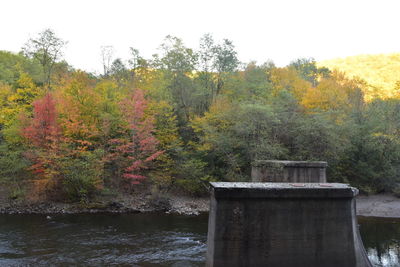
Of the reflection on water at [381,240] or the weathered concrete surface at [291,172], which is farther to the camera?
the reflection on water at [381,240]

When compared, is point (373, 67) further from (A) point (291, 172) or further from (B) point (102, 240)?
(B) point (102, 240)

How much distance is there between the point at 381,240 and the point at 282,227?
1072 centimetres

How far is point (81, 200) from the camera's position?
867 inches

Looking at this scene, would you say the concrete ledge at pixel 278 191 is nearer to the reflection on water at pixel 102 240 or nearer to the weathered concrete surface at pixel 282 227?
the weathered concrete surface at pixel 282 227

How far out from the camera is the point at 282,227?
7.66 m

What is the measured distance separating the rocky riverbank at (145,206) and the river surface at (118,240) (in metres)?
1.42

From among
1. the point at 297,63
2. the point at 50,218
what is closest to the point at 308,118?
the point at 50,218

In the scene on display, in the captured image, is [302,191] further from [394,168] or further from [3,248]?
[394,168]

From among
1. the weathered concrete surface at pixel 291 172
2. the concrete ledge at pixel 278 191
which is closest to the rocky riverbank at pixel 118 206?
the weathered concrete surface at pixel 291 172

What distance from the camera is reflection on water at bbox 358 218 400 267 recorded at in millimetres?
12281

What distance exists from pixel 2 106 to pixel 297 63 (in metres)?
55.8

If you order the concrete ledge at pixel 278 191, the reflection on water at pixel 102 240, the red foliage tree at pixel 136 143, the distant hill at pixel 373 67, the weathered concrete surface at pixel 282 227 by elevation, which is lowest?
the reflection on water at pixel 102 240

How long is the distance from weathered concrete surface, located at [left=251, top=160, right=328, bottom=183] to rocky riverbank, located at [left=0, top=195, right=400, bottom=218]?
11087 mm

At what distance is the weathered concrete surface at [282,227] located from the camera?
746 cm
